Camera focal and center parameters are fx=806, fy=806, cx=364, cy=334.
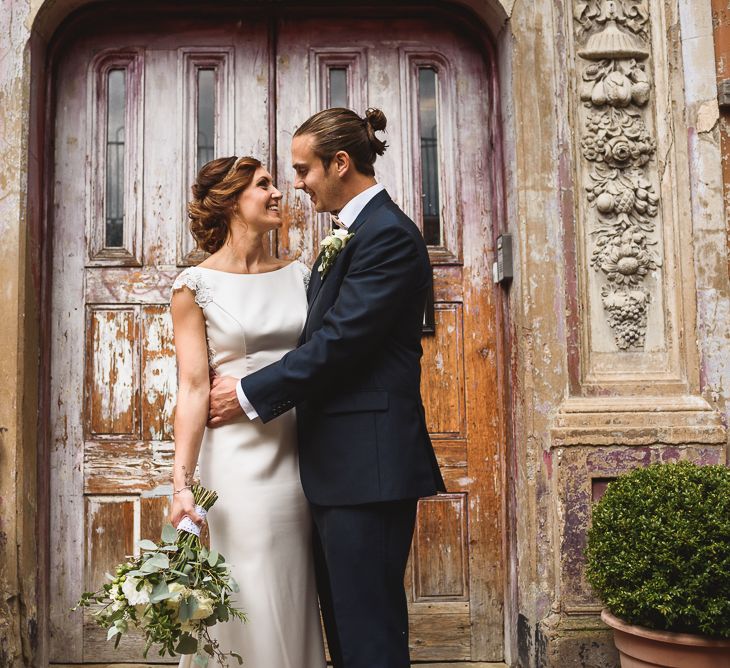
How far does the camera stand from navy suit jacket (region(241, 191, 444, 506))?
2.72 metres

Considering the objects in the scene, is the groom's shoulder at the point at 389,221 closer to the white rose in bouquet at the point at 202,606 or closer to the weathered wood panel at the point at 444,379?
the white rose in bouquet at the point at 202,606

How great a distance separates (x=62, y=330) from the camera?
432 centimetres

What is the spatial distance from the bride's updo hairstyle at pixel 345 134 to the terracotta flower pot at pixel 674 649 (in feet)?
7.06

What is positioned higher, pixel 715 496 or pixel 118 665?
pixel 715 496

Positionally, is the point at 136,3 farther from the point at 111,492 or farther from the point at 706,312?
the point at 706,312

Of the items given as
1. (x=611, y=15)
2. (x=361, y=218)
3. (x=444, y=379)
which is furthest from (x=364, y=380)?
(x=611, y=15)

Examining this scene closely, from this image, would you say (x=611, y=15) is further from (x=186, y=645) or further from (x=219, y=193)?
(x=186, y=645)

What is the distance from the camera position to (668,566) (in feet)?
10.3

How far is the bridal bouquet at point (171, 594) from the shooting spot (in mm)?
2553

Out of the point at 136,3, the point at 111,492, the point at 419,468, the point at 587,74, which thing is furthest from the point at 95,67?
the point at 419,468

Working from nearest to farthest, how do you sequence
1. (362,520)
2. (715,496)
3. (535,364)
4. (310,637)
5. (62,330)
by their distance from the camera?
1. (362,520)
2. (310,637)
3. (715,496)
4. (535,364)
5. (62,330)

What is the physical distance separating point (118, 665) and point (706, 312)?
3.50 meters

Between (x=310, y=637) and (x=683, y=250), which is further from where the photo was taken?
(x=683, y=250)

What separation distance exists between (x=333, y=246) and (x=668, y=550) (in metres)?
1.76
